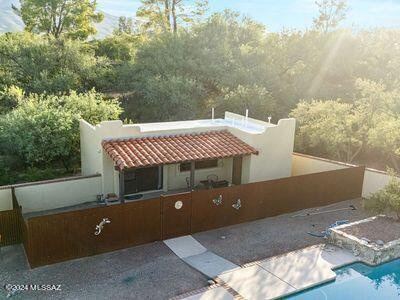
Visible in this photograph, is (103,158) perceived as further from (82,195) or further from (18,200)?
(18,200)

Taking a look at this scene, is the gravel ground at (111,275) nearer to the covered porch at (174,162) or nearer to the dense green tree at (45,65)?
the covered porch at (174,162)

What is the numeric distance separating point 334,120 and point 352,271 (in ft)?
40.1

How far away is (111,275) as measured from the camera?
42.7 feet

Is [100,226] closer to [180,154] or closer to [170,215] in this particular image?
[170,215]

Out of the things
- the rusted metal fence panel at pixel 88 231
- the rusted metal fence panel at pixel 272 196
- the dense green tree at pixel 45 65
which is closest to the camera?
the rusted metal fence panel at pixel 88 231

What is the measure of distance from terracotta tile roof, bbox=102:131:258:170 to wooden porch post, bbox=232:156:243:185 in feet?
4.01

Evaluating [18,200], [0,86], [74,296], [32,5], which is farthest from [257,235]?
[32,5]

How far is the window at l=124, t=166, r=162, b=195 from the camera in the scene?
20094mm

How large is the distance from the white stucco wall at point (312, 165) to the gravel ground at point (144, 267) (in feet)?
20.0


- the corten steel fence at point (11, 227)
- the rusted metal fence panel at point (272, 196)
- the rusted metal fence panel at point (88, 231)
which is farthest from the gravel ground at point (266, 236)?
the corten steel fence at point (11, 227)

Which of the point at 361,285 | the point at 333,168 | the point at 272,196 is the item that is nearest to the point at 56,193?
the point at 272,196

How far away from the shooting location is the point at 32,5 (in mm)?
49688

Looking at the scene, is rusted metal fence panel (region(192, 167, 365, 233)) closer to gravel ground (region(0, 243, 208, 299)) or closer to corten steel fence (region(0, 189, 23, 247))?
gravel ground (region(0, 243, 208, 299))

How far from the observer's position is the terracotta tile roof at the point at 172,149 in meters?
17.5
